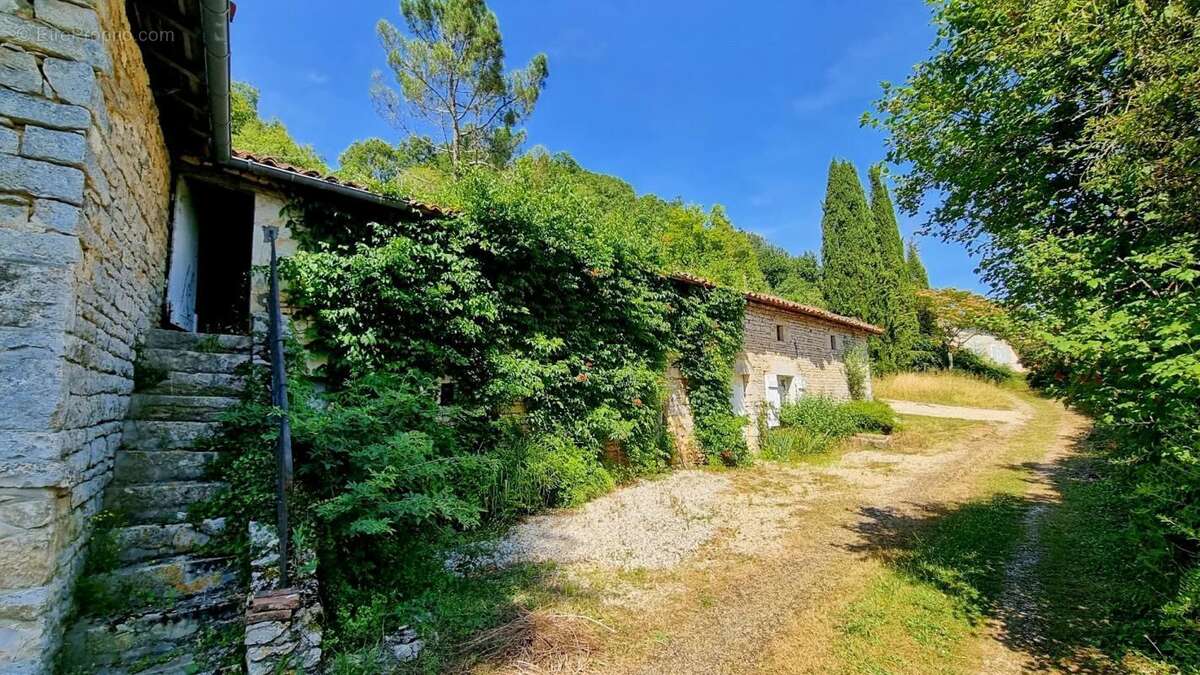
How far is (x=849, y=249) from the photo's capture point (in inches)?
886

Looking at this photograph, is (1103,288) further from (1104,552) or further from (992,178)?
(1104,552)

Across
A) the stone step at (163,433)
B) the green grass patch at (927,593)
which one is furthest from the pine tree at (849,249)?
the stone step at (163,433)

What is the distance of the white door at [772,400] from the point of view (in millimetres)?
11227

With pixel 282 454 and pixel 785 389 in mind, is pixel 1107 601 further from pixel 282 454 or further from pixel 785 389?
pixel 785 389

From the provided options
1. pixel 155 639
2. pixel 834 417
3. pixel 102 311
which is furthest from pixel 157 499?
pixel 834 417

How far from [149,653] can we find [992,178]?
7.15 m

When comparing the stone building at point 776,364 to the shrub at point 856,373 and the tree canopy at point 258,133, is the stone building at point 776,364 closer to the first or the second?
the shrub at point 856,373

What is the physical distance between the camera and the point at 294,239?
510 centimetres

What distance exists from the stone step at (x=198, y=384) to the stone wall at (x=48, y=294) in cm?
116

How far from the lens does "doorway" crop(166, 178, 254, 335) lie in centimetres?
496

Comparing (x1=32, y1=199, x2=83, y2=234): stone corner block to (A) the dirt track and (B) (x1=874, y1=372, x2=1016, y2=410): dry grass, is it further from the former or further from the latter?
(B) (x1=874, y1=372, x2=1016, y2=410): dry grass

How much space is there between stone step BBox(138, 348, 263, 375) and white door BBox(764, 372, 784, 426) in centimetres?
1013

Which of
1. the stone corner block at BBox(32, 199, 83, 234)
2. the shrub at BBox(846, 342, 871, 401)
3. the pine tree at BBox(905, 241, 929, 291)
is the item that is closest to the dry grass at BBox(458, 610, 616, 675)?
the stone corner block at BBox(32, 199, 83, 234)

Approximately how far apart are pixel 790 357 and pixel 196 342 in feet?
38.6
